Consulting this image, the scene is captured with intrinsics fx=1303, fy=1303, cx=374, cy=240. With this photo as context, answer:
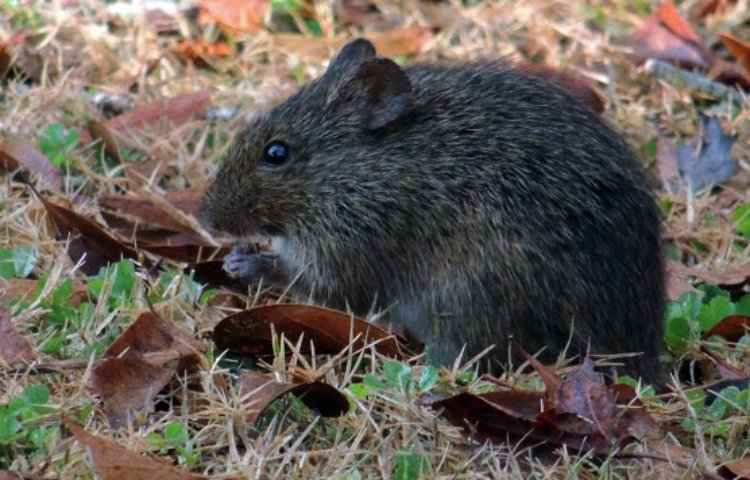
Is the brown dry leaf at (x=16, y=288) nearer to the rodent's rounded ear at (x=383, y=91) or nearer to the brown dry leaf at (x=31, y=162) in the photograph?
the brown dry leaf at (x=31, y=162)

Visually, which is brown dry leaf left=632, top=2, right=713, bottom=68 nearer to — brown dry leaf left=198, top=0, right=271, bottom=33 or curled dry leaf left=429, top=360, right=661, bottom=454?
brown dry leaf left=198, top=0, right=271, bottom=33

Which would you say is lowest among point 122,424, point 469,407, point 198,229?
point 198,229

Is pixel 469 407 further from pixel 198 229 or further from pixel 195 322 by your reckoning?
pixel 198 229

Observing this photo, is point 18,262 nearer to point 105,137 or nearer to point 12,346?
point 12,346

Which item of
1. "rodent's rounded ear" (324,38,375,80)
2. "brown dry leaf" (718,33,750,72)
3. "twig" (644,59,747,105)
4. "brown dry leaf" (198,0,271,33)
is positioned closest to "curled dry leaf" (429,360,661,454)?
"rodent's rounded ear" (324,38,375,80)

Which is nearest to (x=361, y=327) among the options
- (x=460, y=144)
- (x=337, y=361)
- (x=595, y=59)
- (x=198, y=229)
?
(x=337, y=361)

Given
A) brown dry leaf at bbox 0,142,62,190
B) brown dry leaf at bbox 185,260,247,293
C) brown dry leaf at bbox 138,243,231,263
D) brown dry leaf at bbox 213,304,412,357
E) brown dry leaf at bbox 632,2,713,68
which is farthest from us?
brown dry leaf at bbox 632,2,713,68
